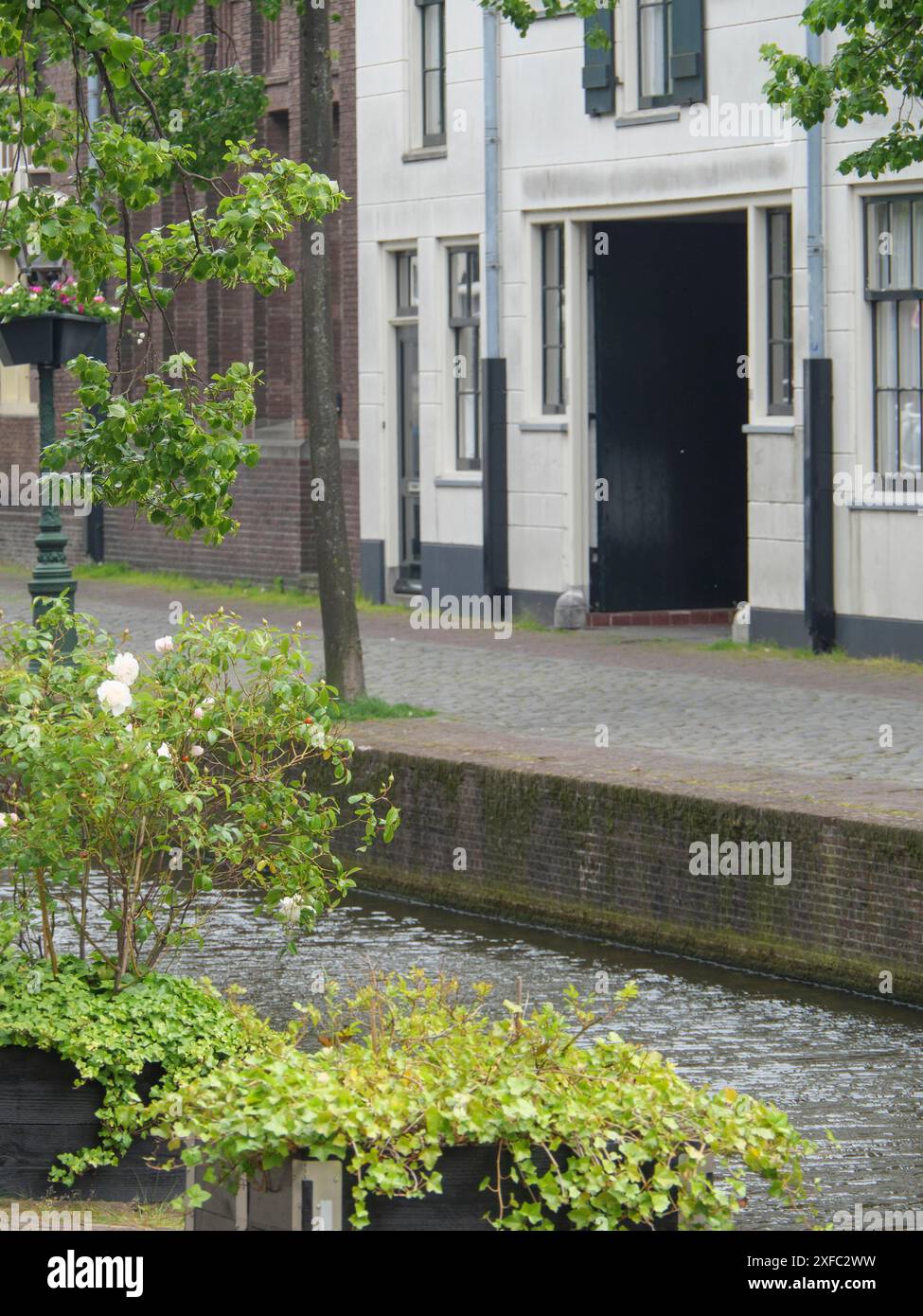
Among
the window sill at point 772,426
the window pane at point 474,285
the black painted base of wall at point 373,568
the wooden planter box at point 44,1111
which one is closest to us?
the wooden planter box at point 44,1111

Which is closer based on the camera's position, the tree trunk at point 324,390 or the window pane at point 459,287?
the tree trunk at point 324,390

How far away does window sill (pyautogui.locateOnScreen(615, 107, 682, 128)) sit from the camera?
18.9 metres

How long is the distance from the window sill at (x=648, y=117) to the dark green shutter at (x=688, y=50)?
0.16 metres

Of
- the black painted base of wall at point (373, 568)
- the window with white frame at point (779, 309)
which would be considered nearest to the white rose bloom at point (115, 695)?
the window with white frame at point (779, 309)

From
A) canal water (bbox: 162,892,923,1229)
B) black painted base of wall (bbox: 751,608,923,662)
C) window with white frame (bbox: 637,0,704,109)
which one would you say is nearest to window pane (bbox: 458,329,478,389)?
window with white frame (bbox: 637,0,704,109)

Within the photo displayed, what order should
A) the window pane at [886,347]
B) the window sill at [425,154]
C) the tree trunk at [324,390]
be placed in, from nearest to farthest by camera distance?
the tree trunk at [324,390] → the window pane at [886,347] → the window sill at [425,154]

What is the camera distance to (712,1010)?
31.9 feet

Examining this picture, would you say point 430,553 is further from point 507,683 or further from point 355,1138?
point 355,1138

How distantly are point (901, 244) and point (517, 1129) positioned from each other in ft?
43.8

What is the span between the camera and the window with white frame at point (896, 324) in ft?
56.1

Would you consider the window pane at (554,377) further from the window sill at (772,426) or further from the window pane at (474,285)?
the window sill at (772,426)

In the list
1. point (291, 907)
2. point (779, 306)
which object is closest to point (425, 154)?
point (779, 306)

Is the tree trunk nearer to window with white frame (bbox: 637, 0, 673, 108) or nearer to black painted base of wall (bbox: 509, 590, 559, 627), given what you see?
window with white frame (bbox: 637, 0, 673, 108)

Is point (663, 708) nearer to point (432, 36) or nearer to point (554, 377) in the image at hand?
point (554, 377)
